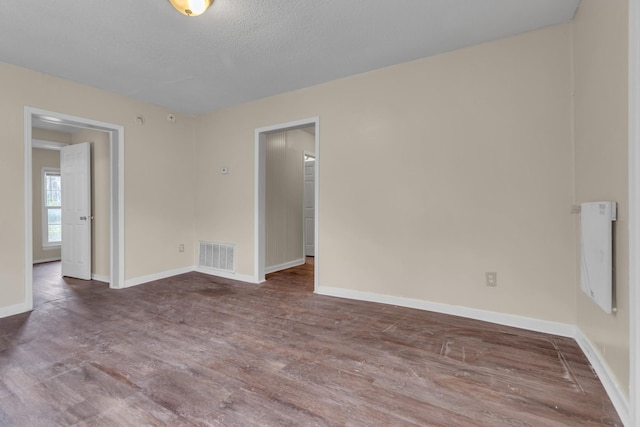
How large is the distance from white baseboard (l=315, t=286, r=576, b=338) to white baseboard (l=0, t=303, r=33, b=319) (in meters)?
3.06

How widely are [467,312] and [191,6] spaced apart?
3.34 metres

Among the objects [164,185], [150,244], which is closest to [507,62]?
[164,185]

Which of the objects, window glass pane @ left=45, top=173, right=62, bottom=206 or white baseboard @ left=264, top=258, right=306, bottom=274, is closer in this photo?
white baseboard @ left=264, top=258, right=306, bottom=274

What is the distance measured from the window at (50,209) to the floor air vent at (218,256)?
3.57m

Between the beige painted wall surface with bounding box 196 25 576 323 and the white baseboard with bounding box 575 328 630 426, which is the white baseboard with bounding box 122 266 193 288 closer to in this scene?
the beige painted wall surface with bounding box 196 25 576 323

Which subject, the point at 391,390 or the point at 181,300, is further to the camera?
the point at 181,300

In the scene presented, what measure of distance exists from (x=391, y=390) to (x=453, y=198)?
182 cm

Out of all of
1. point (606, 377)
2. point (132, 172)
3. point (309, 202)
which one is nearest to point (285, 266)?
point (309, 202)

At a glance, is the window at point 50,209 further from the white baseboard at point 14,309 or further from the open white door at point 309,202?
the open white door at point 309,202

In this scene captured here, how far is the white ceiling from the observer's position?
86.4 inches

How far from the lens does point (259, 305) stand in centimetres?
325

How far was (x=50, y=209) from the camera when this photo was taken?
6.14 metres

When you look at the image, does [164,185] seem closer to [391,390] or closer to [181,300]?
[181,300]

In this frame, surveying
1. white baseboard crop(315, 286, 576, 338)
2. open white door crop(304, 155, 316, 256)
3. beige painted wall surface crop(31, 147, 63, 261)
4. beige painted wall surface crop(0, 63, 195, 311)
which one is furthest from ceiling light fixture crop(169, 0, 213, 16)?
beige painted wall surface crop(31, 147, 63, 261)
